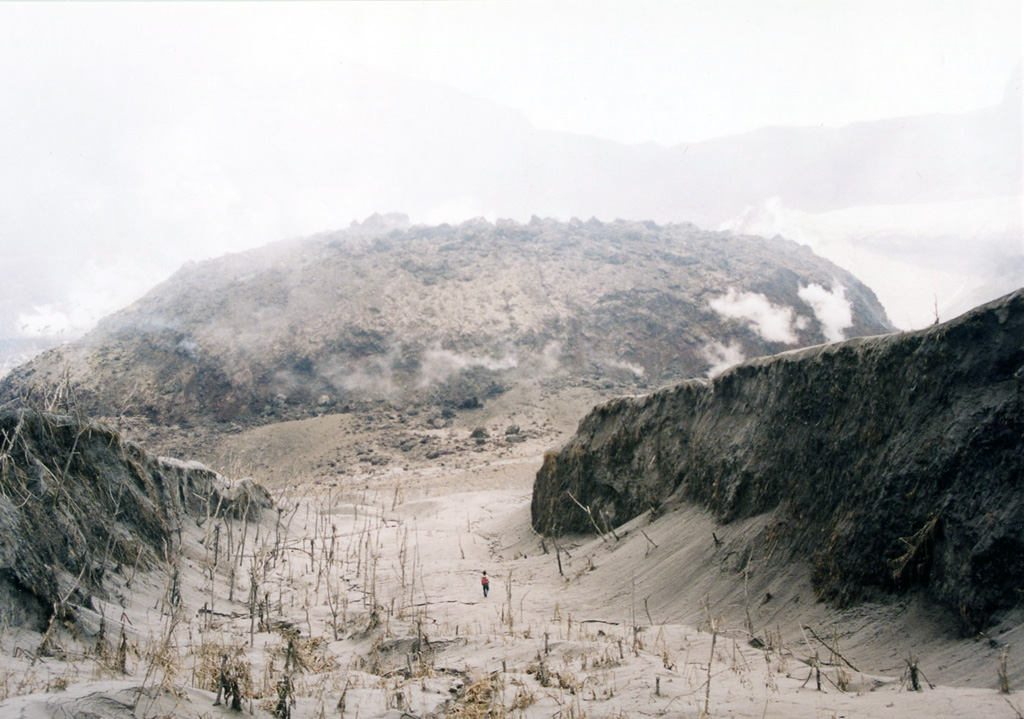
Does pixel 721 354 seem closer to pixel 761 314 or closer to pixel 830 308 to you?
pixel 761 314

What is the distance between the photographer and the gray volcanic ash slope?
3925 centimetres

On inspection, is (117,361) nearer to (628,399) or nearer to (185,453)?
(185,453)

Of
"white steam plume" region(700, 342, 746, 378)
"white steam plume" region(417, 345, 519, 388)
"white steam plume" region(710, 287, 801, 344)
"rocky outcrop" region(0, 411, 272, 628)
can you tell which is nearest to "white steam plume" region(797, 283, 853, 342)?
"white steam plume" region(710, 287, 801, 344)

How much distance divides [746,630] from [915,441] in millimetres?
2313

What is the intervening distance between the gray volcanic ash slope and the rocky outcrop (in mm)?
28813

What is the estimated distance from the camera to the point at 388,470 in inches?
1148

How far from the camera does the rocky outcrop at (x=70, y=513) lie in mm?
5258

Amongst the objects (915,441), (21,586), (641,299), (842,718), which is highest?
(641,299)

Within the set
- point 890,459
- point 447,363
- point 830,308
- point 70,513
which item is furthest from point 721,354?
point 70,513

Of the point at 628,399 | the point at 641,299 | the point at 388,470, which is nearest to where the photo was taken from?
the point at 628,399

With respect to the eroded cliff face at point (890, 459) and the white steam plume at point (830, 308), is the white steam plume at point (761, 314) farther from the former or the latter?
the eroded cliff face at point (890, 459)

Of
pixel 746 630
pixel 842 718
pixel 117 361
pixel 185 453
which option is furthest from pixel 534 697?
pixel 117 361

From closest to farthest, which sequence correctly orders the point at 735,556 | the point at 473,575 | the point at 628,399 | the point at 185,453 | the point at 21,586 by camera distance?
1. the point at 21,586
2. the point at 735,556
3. the point at 473,575
4. the point at 628,399
5. the point at 185,453

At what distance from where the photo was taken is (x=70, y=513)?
22.4 ft
